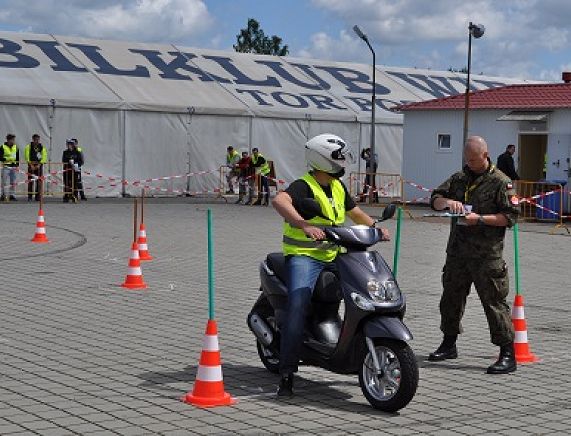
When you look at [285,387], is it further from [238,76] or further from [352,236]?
[238,76]

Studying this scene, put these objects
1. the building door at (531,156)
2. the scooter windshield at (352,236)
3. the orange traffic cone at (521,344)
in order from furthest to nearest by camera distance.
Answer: the building door at (531,156)
the orange traffic cone at (521,344)
the scooter windshield at (352,236)

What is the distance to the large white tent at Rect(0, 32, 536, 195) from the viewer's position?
3312cm

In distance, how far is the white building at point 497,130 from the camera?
29891 mm

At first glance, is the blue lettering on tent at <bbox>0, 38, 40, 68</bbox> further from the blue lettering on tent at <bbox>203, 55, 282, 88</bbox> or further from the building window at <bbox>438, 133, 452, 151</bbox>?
the building window at <bbox>438, 133, 452, 151</bbox>

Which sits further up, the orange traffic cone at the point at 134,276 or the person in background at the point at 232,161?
the person in background at the point at 232,161

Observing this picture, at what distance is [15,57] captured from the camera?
1363 inches

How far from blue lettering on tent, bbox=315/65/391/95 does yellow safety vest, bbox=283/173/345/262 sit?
34.8 metres

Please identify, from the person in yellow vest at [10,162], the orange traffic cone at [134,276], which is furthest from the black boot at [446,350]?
the person in yellow vest at [10,162]

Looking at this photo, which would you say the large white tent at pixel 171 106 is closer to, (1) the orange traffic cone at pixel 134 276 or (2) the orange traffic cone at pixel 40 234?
(2) the orange traffic cone at pixel 40 234

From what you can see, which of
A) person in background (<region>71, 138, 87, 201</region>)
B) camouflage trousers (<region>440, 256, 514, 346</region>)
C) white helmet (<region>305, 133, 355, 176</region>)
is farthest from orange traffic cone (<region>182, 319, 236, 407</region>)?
person in background (<region>71, 138, 87, 201</region>)

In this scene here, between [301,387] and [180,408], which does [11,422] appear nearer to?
[180,408]

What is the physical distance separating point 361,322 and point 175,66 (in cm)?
3229

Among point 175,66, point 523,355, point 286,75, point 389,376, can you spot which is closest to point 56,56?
point 175,66

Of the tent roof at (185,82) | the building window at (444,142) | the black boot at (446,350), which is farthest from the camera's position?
the building window at (444,142)
